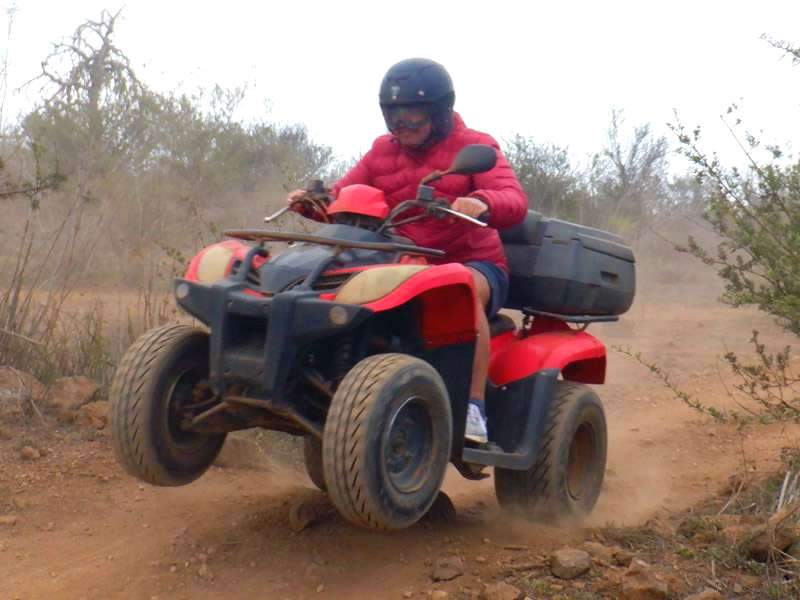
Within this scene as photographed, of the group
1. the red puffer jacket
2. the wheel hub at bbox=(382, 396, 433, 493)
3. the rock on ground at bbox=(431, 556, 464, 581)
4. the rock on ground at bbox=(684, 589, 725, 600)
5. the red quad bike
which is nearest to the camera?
the rock on ground at bbox=(684, 589, 725, 600)

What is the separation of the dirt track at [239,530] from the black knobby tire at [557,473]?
0.40ft

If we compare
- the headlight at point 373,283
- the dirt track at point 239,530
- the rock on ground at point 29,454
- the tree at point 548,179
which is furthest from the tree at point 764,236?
the tree at point 548,179

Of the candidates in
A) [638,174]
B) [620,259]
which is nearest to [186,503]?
[620,259]

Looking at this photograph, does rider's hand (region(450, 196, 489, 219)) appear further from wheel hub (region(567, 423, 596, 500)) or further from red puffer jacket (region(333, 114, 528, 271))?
wheel hub (region(567, 423, 596, 500))

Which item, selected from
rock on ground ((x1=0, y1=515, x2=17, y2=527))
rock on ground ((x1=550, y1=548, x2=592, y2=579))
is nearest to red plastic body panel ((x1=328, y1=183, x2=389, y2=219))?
rock on ground ((x1=550, y1=548, x2=592, y2=579))

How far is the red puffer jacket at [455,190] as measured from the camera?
458cm

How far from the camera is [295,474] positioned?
19.6 ft

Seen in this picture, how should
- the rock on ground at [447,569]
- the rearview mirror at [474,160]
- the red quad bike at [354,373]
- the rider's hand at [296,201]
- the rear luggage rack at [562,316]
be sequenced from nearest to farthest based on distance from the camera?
the red quad bike at [354,373] < the rock on ground at [447,569] < the rearview mirror at [474,160] < the rider's hand at [296,201] < the rear luggage rack at [562,316]

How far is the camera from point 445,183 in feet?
15.3

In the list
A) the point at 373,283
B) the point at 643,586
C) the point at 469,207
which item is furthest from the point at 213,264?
the point at 643,586

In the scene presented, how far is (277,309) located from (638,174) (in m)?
15.8

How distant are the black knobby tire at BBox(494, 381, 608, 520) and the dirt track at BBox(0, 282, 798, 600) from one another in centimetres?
12

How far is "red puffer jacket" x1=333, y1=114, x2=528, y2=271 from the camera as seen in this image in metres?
4.58

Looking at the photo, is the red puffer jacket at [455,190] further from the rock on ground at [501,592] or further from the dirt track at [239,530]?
the rock on ground at [501,592]
